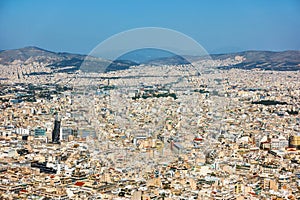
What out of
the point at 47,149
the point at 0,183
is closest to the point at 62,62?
the point at 47,149

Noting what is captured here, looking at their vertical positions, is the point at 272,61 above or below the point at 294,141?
above

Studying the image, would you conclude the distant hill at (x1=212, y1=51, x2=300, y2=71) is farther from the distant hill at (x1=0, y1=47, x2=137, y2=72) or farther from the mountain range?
the distant hill at (x1=0, y1=47, x2=137, y2=72)

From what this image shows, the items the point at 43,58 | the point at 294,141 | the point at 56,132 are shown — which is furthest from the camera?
the point at 43,58

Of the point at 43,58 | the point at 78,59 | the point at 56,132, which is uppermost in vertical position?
the point at 43,58

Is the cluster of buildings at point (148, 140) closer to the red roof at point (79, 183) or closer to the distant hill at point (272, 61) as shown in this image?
the red roof at point (79, 183)

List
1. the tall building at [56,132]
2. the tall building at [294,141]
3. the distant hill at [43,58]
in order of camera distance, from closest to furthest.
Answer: the tall building at [294,141]
the tall building at [56,132]
the distant hill at [43,58]

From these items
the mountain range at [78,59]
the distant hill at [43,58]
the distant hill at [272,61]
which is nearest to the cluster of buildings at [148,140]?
the mountain range at [78,59]

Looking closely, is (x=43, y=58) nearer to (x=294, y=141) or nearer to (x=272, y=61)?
A: (x=272, y=61)

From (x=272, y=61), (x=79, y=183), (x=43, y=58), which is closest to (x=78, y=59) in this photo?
(x=43, y=58)
